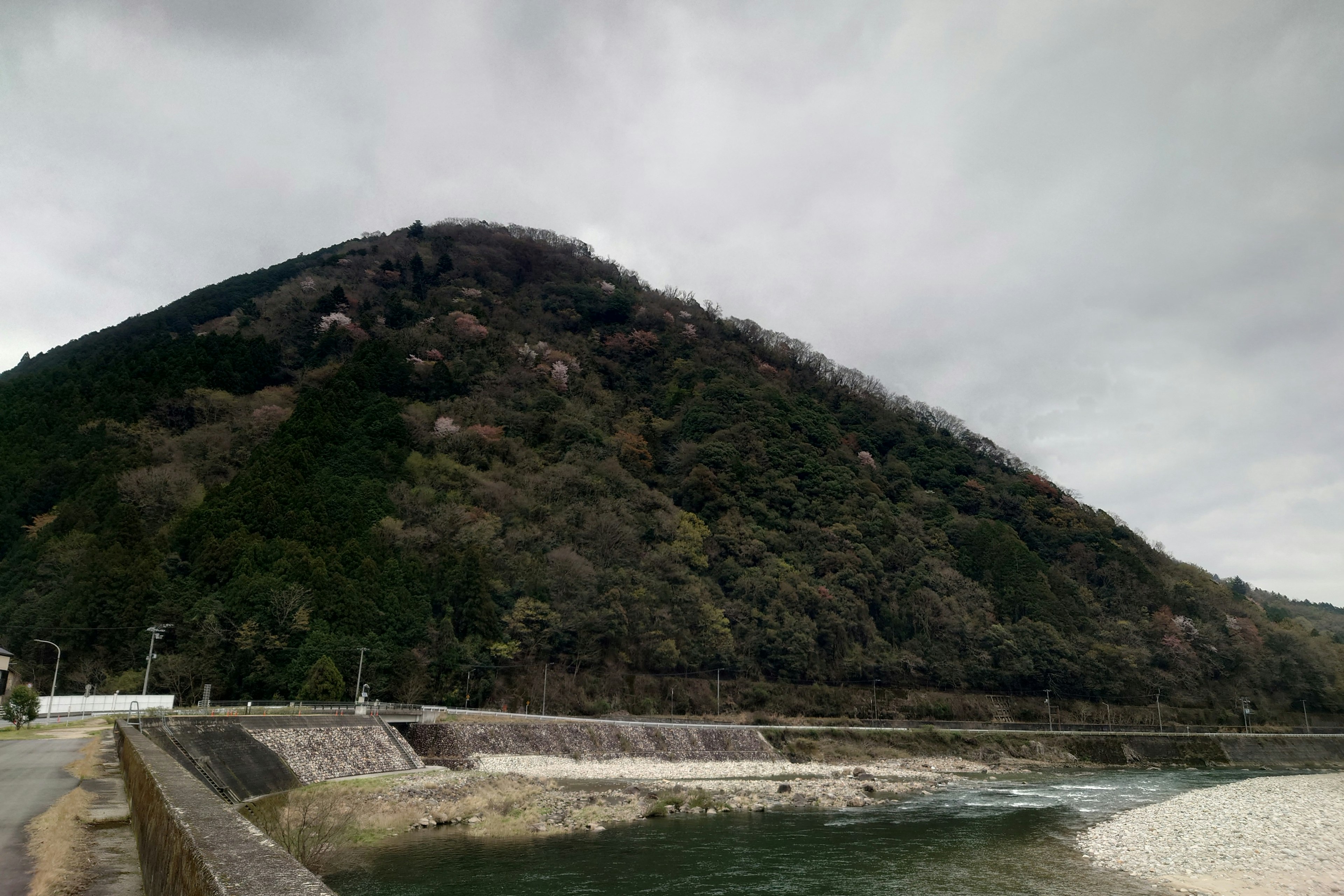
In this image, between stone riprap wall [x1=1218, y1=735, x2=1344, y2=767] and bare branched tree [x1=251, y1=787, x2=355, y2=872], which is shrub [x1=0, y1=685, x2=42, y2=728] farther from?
stone riprap wall [x1=1218, y1=735, x2=1344, y2=767]

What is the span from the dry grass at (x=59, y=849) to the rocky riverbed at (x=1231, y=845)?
922 inches

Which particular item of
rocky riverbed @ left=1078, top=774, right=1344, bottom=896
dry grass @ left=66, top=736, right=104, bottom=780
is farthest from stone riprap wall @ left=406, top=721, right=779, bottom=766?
rocky riverbed @ left=1078, top=774, right=1344, bottom=896

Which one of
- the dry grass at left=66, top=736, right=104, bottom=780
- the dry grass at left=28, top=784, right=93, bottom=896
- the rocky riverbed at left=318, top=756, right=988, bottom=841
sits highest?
the dry grass at left=28, top=784, right=93, bottom=896

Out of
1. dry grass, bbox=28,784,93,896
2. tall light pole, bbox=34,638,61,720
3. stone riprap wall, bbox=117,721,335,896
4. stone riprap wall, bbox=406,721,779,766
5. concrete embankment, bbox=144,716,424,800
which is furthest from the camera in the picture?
stone riprap wall, bbox=406,721,779,766

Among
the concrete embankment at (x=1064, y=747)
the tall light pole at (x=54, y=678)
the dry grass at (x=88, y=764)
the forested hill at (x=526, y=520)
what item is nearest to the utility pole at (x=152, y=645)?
the forested hill at (x=526, y=520)

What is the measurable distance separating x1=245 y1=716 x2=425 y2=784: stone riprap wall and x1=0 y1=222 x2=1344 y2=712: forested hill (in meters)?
12.9

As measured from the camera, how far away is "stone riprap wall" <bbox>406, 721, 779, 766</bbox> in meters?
43.1

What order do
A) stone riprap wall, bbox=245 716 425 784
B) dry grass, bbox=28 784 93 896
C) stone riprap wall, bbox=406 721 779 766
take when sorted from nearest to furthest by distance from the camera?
dry grass, bbox=28 784 93 896 < stone riprap wall, bbox=245 716 425 784 < stone riprap wall, bbox=406 721 779 766

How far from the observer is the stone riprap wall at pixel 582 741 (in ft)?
141

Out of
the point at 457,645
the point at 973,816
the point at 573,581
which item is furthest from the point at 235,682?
the point at 973,816

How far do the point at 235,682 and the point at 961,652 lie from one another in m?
67.4

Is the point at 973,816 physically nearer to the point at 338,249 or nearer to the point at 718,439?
the point at 718,439

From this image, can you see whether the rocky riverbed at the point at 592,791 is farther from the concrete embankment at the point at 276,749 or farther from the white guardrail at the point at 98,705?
the white guardrail at the point at 98,705

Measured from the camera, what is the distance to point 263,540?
193 ft
